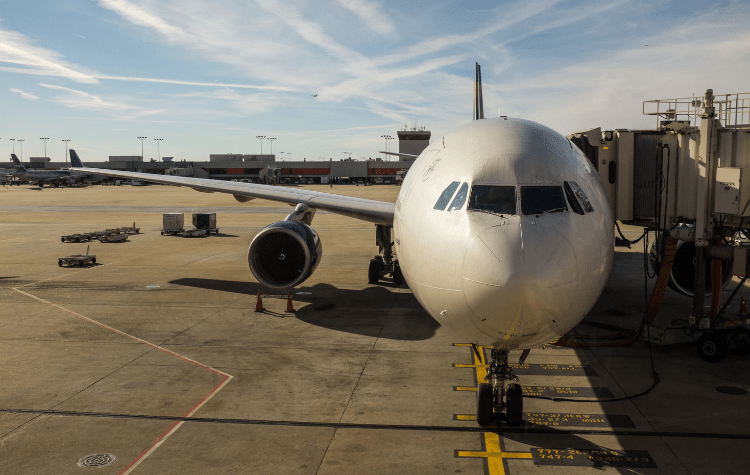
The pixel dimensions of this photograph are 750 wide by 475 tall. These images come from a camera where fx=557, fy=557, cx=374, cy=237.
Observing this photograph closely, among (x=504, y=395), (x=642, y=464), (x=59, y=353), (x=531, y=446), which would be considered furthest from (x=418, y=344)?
(x=59, y=353)

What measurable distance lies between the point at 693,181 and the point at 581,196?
246 inches

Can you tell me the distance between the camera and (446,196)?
23.8ft

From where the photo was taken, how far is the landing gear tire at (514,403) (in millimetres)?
8367

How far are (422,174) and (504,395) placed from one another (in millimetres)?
3654

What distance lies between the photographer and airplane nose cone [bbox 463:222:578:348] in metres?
5.98

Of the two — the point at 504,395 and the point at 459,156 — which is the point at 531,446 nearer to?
the point at 504,395

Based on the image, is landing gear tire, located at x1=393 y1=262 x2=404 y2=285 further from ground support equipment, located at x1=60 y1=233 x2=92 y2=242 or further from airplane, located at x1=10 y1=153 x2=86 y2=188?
airplane, located at x1=10 y1=153 x2=86 y2=188

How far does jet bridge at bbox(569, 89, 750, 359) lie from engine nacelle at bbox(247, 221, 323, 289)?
767cm

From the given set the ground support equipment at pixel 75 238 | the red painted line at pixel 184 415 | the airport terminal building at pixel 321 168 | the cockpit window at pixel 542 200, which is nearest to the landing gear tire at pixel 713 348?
the cockpit window at pixel 542 200

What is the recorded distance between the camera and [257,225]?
130 feet

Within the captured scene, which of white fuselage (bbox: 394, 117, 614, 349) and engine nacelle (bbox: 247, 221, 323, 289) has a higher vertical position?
white fuselage (bbox: 394, 117, 614, 349)

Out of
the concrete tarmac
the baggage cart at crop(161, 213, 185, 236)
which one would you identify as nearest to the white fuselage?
the concrete tarmac

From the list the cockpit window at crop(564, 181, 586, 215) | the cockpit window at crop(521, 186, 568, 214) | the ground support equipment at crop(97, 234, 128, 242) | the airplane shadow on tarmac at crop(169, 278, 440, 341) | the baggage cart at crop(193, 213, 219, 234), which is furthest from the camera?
the baggage cart at crop(193, 213, 219, 234)

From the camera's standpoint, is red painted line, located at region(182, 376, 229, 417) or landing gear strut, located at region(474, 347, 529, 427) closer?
landing gear strut, located at region(474, 347, 529, 427)
